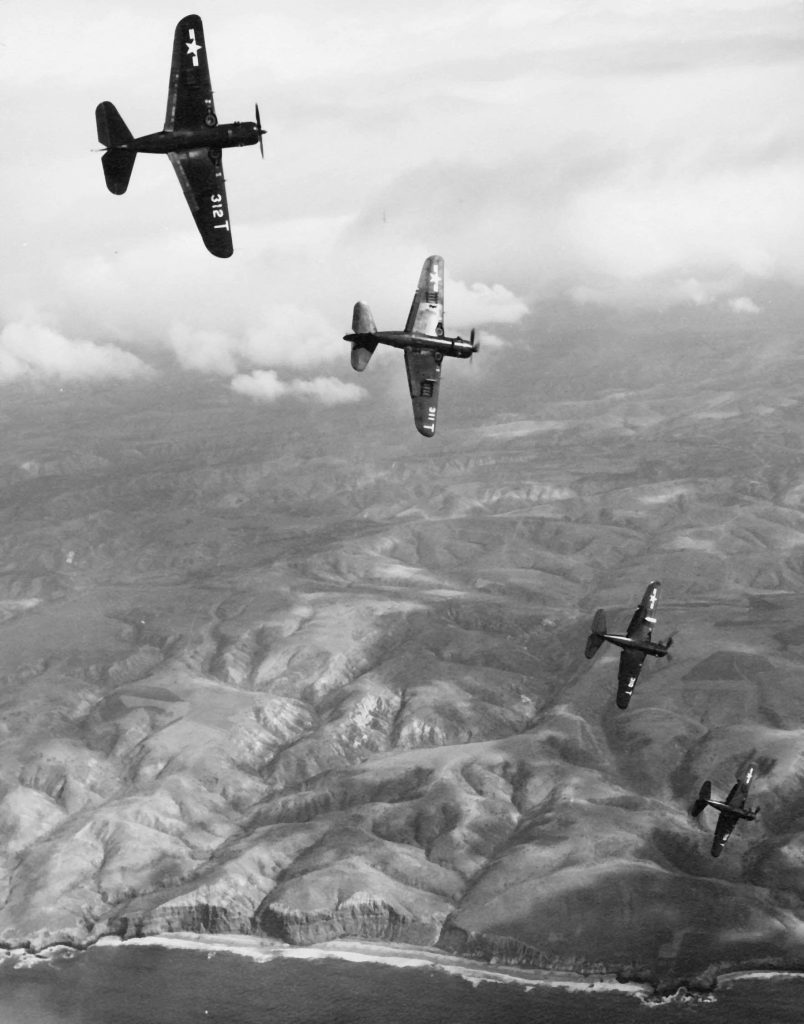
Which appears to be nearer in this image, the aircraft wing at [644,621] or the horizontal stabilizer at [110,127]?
the horizontal stabilizer at [110,127]

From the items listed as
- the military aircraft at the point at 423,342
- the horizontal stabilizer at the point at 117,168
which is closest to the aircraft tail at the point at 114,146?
the horizontal stabilizer at the point at 117,168

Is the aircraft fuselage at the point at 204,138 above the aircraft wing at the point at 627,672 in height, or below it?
above

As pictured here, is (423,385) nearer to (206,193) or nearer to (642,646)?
(206,193)

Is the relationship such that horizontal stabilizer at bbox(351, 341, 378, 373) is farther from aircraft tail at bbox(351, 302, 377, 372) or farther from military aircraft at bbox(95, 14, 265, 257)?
military aircraft at bbox(95, 14, 265, 257)

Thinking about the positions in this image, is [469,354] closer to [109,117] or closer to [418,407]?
[418,407]

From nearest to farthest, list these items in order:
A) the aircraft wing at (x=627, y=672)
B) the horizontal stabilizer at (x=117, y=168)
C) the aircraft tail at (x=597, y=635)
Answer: the horizontal stabilizer at (x=117, y=168) < the aircraft wing at (x=627, y=672) < the aircraft tail at (x=597, y=635)

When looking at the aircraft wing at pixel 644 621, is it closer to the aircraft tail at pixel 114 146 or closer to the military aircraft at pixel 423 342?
the military aircraft at pixel 423 342

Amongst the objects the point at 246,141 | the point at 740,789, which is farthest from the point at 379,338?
the point at 740,789

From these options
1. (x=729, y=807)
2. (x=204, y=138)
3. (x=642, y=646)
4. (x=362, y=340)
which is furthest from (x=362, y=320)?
(x=729, y=807)
